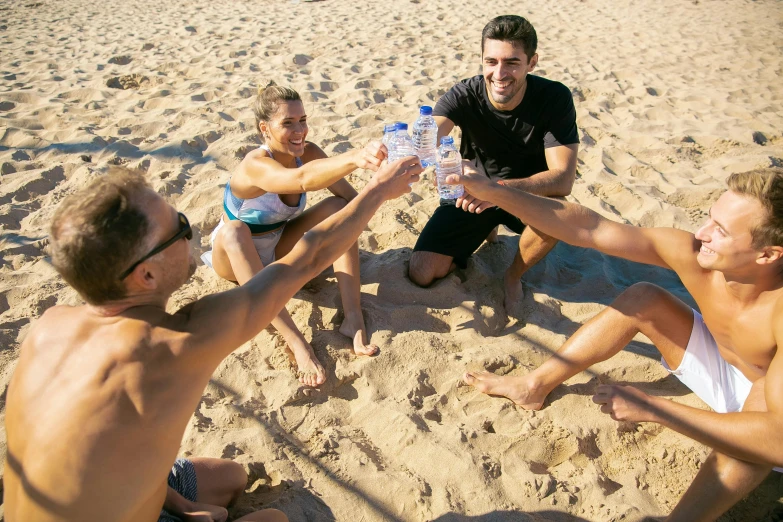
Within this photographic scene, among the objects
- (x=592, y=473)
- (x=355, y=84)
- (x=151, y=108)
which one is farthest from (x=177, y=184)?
(x=592, y=473)

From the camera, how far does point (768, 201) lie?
7.18 feet

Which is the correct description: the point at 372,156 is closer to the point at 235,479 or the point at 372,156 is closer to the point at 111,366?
the point at 235,479

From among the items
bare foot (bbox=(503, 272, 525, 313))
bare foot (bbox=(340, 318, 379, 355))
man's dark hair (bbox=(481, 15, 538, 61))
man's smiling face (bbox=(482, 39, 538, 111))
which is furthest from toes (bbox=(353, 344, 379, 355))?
man's dark hair (bbox=(481, 15, 538, 61))

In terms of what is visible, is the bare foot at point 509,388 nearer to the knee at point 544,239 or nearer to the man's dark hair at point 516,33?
the knee at point 544,239

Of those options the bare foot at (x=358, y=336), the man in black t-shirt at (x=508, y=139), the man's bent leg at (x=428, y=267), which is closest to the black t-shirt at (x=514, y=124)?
the man in black t-shirt at (x=508, y=139)

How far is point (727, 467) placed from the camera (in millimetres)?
2188

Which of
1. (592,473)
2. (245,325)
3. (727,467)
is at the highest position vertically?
(245,325)

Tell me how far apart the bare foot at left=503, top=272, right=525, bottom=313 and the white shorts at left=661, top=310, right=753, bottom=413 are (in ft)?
3.54

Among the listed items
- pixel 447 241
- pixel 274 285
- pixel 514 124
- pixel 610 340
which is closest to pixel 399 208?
pixel 447 241

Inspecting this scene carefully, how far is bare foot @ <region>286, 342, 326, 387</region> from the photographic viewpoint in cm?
298

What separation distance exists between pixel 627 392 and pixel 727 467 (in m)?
0.43

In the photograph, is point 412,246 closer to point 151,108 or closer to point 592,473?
point 592,473

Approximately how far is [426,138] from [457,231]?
0.66 m

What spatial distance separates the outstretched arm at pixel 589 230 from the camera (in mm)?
2602
